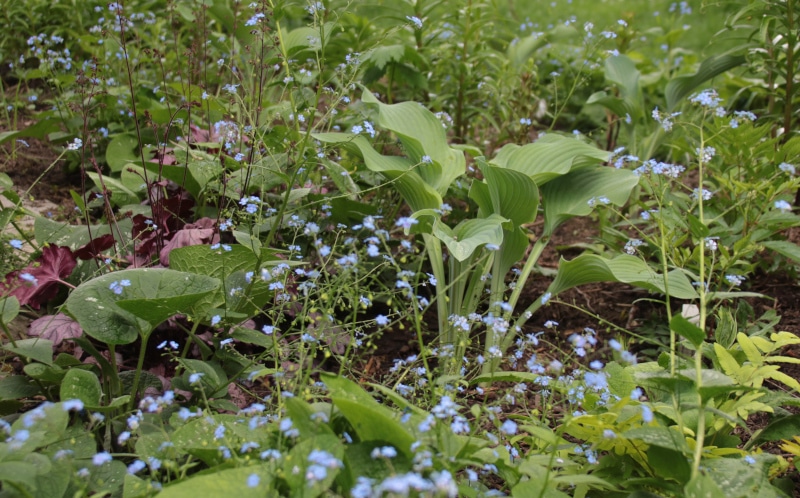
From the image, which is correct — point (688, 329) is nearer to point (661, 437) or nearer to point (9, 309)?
point (661, 437)

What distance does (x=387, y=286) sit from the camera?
2.68 m

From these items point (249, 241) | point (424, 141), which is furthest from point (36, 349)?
point (424, 141)

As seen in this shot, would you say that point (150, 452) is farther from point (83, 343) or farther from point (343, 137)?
point (343, 137)

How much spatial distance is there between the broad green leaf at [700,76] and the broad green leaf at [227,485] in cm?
278

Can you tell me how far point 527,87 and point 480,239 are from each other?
1660 mm

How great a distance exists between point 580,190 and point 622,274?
47 cm

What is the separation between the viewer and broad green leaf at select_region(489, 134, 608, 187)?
2445 millimetres

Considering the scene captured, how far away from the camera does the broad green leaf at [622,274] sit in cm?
212

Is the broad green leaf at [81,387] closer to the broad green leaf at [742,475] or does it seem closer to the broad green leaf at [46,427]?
the broad green leaf at [46,427]

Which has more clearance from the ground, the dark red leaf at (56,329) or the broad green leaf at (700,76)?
the broad green leaf at (700,76)

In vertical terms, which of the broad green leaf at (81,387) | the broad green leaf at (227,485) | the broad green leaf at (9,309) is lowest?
the broad green leaf at (81,387)

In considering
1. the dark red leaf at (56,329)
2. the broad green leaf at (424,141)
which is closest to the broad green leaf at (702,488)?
the broad green leaf at (424,141)

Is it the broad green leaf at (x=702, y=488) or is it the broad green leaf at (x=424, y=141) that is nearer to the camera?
the broad green leaf at (x=702, y=488)

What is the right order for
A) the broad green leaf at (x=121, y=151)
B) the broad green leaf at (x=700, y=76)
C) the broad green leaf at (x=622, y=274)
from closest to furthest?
the broad green leaf at (x=622, y=274) < the broad green leaf at (x=121, y=151) < the broad green leaf at (x=700, y=76)
